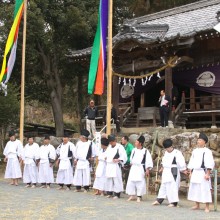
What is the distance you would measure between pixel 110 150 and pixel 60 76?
13.5 meters

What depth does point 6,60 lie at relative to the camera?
14.6 meters

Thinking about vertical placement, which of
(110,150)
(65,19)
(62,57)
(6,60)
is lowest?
(110,150)

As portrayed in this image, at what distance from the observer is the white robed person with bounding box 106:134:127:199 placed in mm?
10172

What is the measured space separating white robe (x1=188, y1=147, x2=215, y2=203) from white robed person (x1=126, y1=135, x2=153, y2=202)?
1310mm

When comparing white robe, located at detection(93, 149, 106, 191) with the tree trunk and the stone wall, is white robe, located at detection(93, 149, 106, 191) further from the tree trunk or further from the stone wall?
the tree trunk

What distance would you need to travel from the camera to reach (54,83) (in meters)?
22.2

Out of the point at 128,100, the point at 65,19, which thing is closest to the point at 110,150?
the point at 128,100

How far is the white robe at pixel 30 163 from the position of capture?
12617mm

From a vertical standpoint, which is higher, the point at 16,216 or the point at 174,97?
the point at 174,97

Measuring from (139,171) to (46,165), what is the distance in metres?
3.75

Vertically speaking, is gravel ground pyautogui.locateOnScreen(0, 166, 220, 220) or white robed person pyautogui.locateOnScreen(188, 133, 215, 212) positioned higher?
white robed person pyautogui.locateOnScreen(188, 133, 215, 212)

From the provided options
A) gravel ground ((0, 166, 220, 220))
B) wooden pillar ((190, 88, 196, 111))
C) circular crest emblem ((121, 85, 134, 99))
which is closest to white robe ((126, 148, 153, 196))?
gravel ground ((0, 166, 220, 220))

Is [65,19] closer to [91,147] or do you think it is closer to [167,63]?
[167,63]

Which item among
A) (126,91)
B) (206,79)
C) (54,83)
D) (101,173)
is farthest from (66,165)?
(54,83)
